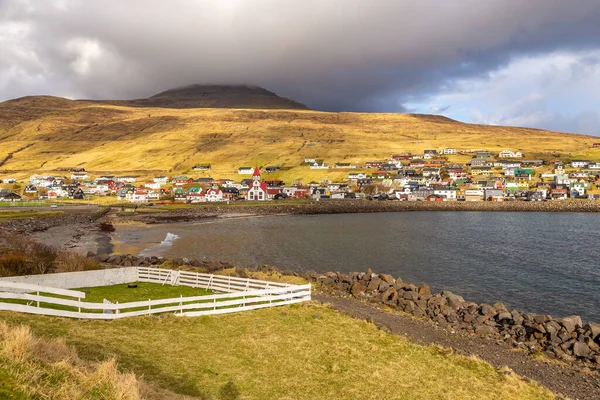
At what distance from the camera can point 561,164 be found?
17512 cm

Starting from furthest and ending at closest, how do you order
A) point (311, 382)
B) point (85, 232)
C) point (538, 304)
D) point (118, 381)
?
point (85, 232), point (538, 304), point (311, 382), point (118, 381)

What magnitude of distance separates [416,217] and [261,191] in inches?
2397

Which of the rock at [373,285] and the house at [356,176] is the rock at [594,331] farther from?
the house at [356,176]

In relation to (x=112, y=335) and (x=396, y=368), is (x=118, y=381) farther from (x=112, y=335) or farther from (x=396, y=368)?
(x=396, y=368)

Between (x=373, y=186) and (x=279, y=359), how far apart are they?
491ft

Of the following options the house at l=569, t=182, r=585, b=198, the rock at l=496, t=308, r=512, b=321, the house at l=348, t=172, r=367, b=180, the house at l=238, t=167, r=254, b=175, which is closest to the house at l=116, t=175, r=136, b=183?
the house at l=238, t=167, r=254, b=175

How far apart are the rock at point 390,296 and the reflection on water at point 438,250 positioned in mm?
10338

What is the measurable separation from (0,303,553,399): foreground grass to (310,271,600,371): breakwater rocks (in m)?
6.63

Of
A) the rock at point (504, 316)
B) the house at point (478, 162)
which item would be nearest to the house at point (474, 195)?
the house at point (478, 162)

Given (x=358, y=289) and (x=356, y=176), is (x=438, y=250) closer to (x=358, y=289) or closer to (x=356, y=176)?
(x=358, y=289)

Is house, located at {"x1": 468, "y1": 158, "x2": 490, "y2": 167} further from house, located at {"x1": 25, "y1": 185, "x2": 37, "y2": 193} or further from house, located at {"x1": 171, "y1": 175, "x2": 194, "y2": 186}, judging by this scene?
house, located at {"x1": 25, "y1": 185, "x2": 37, "y2": 193}

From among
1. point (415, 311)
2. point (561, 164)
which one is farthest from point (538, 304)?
point (561, 164)

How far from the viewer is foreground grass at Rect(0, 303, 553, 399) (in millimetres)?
13766

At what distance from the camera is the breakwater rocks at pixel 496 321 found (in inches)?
845
